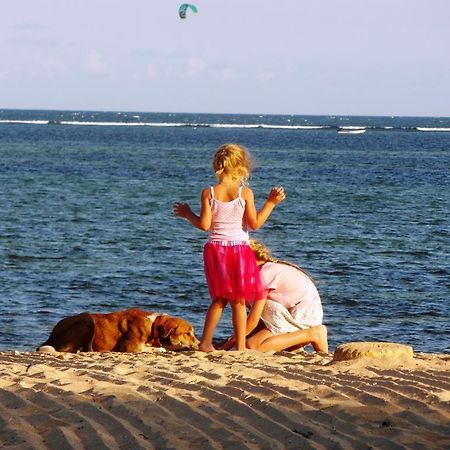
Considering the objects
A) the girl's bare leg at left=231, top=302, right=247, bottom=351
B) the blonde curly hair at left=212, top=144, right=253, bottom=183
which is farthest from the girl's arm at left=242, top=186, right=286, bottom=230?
the girl's bare leg at left=231, top=302, right=247, bottom=351

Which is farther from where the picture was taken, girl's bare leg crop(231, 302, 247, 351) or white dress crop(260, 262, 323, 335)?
white dress crop(260, 262, 323, 335)

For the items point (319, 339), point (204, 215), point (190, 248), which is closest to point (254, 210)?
point (204, 215)

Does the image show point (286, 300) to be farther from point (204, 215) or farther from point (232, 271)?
point (204, 215)

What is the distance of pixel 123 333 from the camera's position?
908 centimetres

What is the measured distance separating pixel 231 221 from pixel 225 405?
2.79m

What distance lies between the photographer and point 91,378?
6664 mm

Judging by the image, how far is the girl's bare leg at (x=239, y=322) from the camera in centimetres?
846

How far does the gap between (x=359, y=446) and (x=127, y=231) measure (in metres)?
19.2

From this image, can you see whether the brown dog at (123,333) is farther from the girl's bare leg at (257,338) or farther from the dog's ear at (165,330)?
the girl's bare leg at (257,338)

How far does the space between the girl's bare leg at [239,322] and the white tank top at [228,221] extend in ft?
1.66

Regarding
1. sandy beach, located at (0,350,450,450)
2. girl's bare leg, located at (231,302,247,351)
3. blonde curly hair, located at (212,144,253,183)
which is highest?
blonde curly hair, located at (212,144,253,183)

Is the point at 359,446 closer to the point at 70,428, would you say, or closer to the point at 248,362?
the point at 70,428

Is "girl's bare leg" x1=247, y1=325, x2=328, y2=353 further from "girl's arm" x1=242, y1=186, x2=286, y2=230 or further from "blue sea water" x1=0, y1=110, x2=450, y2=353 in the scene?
"blue sea water" x1=0, y1=110, x2=450, y2=353

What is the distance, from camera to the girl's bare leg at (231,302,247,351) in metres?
8.46
